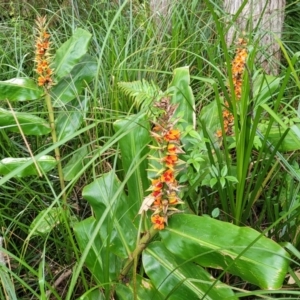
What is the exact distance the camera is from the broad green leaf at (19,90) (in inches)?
68.1

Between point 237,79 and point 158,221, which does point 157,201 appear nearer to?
point 158,221

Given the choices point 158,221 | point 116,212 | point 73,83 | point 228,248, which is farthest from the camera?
point 73,83

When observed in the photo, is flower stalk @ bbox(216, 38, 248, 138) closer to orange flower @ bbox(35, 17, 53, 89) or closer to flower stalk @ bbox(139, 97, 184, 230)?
flower stalk @ bbox(139, 97, 184, 230)

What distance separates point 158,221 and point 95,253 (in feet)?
0.71

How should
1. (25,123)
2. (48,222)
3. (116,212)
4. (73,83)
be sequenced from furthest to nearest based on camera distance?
(73,83)
(25,123)
(48,222)
(116,212)

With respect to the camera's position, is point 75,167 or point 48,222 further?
point 75,167

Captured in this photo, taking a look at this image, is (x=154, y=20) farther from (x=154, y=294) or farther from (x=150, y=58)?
(x=154, y=294)

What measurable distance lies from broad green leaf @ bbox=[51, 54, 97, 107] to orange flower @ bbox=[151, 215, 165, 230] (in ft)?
2.30

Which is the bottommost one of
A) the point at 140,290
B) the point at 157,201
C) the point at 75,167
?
the point at 140,290

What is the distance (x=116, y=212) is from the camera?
1372mm

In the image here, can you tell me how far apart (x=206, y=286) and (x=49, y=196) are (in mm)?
809

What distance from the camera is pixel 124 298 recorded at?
1295 mm

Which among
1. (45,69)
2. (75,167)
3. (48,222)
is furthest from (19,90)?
(48,222)

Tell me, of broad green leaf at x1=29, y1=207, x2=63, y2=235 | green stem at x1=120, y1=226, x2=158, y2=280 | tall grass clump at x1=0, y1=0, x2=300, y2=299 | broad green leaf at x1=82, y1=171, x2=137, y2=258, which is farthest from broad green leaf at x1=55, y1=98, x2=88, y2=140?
green stem at x1=120, y1=226, x2=158, y2=280
